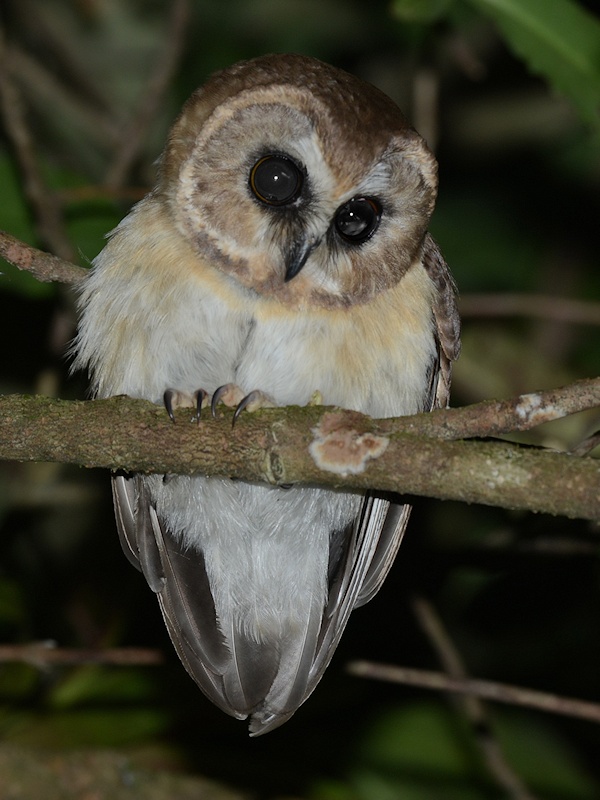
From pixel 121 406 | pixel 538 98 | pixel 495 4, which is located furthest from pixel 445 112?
pixel 121 406

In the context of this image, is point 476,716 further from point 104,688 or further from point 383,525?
point 104,688

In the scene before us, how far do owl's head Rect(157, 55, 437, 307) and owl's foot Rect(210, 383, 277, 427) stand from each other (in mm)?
376

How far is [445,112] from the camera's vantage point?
7047 mm

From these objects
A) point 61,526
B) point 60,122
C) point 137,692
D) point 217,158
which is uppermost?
point 60,122

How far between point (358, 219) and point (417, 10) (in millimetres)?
948

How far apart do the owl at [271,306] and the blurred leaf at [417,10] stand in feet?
1.38

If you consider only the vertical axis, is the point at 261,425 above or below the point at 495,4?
below

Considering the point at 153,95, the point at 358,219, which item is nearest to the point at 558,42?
the point at 358,219

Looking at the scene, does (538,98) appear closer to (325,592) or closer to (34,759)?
(325,592)

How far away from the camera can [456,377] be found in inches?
244

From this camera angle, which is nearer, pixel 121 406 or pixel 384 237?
pixel 121 406

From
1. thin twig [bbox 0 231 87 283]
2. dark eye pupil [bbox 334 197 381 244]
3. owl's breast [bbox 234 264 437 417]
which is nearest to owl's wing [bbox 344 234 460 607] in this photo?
owl's breast [bbox 234 264 437 417]

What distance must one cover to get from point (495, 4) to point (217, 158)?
4.29ft

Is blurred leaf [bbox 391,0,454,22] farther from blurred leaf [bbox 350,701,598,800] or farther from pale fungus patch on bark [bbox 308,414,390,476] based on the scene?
blurred leaf [bbox 350,701,598,800]
